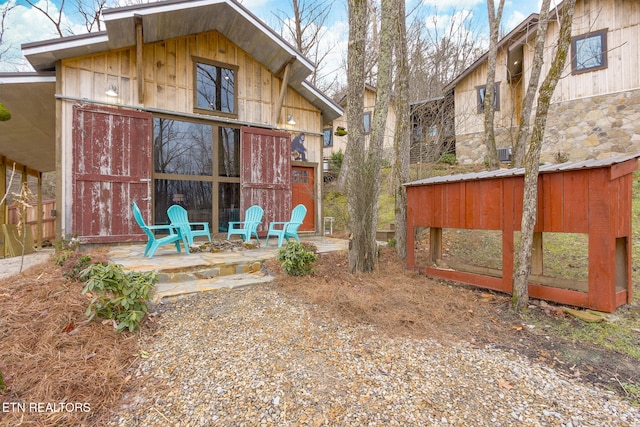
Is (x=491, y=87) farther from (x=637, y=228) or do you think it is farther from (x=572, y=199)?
(x=572, y=199)

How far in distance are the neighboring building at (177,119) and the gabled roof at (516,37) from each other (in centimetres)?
704

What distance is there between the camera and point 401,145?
555 cm

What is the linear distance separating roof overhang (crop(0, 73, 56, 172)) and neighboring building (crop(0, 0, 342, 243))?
5 cm

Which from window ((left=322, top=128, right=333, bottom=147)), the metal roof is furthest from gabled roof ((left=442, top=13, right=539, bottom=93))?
the metal roof

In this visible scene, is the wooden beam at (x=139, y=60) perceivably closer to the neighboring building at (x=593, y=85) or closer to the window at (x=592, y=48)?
the neighboring building at (x=593, y=85)

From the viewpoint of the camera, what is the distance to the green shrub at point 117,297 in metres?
2.50

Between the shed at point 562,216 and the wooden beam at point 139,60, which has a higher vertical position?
the wooden beam at point 139,60

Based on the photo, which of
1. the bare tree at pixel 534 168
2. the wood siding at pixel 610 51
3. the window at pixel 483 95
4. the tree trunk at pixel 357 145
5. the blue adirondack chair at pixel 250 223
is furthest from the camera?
the window at pixel 483 95

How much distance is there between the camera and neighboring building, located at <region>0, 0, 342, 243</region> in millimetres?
5078

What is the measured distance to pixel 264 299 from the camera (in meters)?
3.21

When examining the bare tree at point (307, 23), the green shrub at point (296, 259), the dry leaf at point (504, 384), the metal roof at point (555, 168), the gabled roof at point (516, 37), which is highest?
the bare tree at point (307, 23)

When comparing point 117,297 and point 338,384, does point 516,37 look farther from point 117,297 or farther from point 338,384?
point 117,297

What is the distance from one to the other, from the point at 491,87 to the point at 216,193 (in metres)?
7.53

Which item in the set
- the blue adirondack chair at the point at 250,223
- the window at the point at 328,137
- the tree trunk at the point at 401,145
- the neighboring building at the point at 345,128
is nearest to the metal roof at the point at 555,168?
the tree trunk at the point at 401,145
